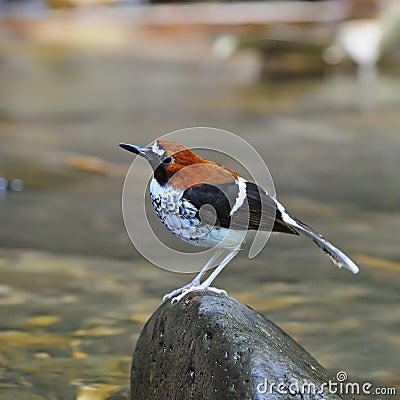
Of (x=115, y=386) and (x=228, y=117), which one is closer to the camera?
(x=115, y=386)

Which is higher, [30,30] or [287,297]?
[30,30]

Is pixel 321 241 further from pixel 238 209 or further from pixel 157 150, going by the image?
pixel 157 150

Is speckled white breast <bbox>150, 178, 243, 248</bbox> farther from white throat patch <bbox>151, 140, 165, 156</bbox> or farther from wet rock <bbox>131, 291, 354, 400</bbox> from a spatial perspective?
wet rock <bbox>131, 291, 354, 400</bbox>

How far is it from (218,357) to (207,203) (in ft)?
1.77

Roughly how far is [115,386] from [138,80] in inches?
481

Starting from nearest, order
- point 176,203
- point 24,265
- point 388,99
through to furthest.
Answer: point 176,203 < point 24,265 < point 388,99

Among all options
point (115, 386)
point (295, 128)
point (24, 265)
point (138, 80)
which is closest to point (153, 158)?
point (115, 386)

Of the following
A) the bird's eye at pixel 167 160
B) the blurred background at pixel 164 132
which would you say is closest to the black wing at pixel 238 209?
the bird's eye at pixel 167 160

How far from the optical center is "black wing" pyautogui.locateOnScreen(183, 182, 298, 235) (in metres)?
3.29

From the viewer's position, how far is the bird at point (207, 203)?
3.28 m

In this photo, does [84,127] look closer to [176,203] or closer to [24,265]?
[24,265]

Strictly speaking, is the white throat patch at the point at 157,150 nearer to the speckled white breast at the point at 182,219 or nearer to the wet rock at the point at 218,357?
the speckled white breast at the point at 182,219

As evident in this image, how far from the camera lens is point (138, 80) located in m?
16.2

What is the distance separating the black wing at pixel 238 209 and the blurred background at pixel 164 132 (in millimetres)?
1281
